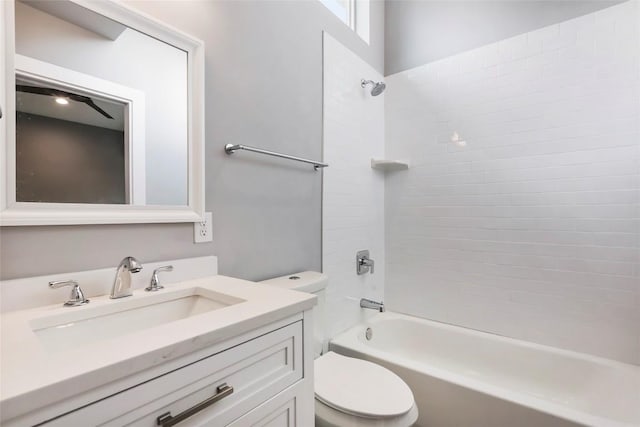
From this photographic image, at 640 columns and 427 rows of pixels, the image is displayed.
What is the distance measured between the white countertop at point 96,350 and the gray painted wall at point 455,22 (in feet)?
6.83

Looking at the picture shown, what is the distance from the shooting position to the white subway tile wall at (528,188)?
62.7 inches

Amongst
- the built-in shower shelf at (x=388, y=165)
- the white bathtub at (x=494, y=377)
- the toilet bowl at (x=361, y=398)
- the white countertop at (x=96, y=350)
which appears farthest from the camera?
the built-in shower shelf at (x=388, y=165)

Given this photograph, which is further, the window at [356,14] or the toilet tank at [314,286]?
the window at [356,14]

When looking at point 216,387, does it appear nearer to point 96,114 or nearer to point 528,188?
point 96,114

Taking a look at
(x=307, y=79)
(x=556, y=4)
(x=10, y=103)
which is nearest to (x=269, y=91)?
(x=307, y=79)

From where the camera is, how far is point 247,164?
1.35 meters

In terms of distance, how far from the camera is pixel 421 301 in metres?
2.23

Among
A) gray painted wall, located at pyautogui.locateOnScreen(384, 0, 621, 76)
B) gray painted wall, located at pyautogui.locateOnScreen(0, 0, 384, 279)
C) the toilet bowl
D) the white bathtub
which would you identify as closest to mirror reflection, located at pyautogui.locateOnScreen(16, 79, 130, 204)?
gray painted wall, located at pyautogui.locateOnScreen(0, 0, 384, 279)

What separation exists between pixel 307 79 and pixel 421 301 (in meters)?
1.67

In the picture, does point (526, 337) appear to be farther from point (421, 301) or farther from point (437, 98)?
point (437, 98)

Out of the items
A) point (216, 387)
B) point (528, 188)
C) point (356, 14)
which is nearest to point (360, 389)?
point (216, 387)

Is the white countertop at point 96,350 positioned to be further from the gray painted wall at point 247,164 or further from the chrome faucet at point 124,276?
the gray painted wall at point 247,164

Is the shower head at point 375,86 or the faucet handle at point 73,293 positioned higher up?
the shower head at point 375,86

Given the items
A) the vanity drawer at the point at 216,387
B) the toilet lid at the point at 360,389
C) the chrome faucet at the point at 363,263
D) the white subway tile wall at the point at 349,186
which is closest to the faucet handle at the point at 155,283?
the vanity drawer at the point at 216,387
